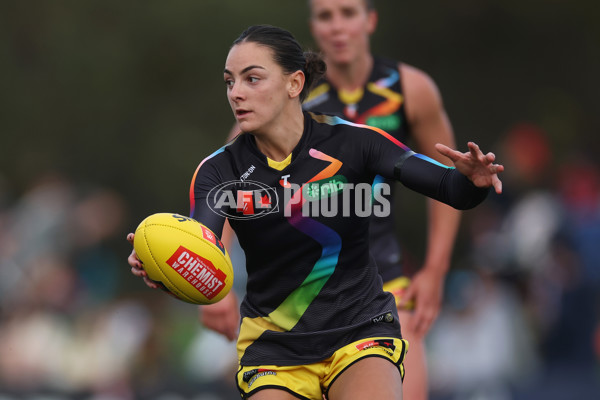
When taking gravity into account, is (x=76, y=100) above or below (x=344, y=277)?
below

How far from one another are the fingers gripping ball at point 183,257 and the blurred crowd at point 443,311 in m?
4.70

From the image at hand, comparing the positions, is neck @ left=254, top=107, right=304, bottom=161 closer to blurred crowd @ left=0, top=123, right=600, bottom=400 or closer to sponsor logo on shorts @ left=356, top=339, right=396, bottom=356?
sponsor logo on shorts @ left=356, top=339, right=396, bottom=356

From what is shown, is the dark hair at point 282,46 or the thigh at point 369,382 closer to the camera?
the thigh at point 369,382

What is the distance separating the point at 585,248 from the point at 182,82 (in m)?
7.49

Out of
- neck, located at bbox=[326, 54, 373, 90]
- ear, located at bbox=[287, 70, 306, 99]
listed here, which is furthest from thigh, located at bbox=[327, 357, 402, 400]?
neck, located at bbox=[326, 54, 373, 90]

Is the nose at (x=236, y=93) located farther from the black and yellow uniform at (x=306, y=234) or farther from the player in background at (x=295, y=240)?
the black and yellow uniform at (x=306, y=234)

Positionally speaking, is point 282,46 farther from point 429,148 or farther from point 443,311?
point 443,311

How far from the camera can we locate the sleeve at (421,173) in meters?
4.28

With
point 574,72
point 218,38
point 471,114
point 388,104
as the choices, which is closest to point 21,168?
point 218,38

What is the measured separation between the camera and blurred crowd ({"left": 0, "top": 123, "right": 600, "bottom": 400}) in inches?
356

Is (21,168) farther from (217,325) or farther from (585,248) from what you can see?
(217,325)

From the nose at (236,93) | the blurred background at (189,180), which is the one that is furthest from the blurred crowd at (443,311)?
the nose at (236,93)

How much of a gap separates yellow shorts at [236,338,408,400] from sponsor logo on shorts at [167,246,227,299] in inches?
20.8

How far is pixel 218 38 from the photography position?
14656mm
